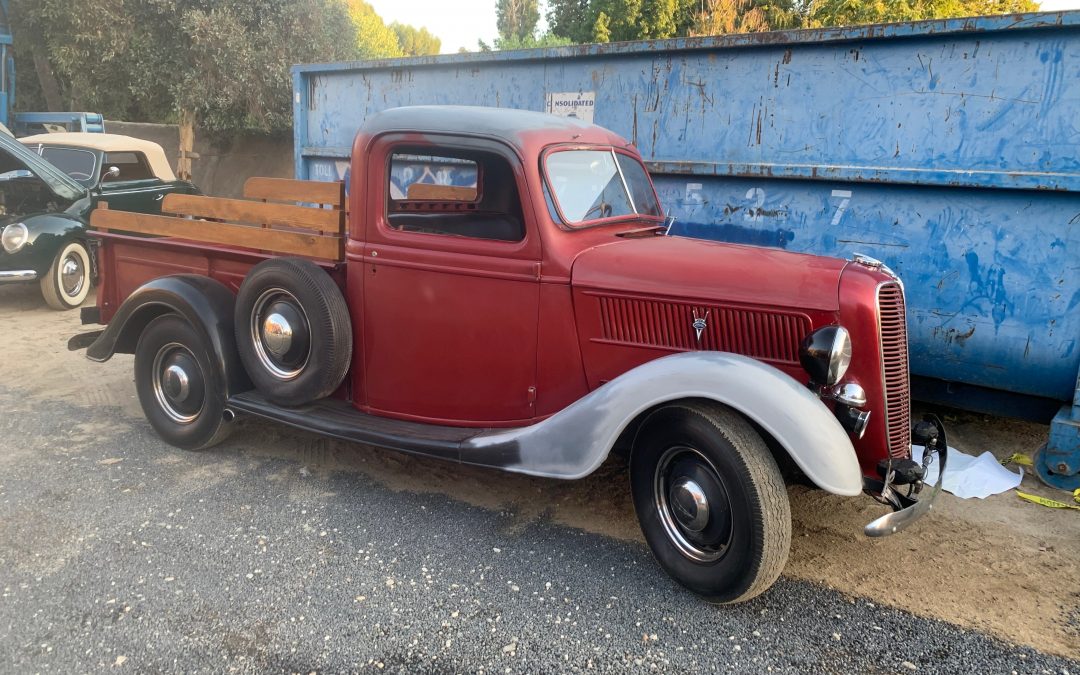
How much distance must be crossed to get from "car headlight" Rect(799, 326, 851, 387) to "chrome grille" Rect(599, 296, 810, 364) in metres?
0.17

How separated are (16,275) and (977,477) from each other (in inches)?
312

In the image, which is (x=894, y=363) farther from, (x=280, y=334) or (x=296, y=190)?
(x=296, y=190)

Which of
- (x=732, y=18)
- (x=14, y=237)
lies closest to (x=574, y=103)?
(x=14, y=237)

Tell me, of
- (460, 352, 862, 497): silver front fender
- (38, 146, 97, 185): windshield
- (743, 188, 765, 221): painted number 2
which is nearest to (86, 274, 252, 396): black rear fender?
(460, 352, 862, 497): silver front fender

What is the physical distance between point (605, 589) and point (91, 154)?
7831 millimetres

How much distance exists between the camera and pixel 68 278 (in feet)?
23.6

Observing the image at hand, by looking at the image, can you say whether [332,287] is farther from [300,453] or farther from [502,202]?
[300,453]

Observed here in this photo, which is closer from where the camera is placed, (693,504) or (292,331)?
Result: (693,504)

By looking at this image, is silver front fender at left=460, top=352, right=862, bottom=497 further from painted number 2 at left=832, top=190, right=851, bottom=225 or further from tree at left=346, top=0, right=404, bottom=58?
tree at left=346, top=0, right=404, bottom=58

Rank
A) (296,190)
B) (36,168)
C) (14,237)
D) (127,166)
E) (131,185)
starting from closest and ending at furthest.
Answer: (296,190) < (14,237) < (36,168) < (131,185) < (127,166)

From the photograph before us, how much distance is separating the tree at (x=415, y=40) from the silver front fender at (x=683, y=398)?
49444 millimetres

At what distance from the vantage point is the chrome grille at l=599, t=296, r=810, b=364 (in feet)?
8.80

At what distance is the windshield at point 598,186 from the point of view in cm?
313

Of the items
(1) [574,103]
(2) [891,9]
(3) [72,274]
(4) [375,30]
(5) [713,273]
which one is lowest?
(3) [72,274]
